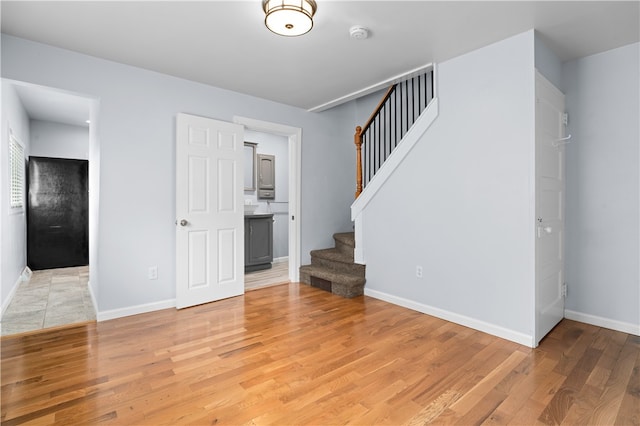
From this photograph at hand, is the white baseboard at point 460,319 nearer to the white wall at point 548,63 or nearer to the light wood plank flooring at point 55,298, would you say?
the light wood plank flooring at point 55,298

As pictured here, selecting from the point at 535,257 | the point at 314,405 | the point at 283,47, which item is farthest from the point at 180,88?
the point at 535,257

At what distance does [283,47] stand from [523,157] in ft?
7.27

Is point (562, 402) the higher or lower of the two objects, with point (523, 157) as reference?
lower

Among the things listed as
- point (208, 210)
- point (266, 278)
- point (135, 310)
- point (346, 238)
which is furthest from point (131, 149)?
point (346, 238)

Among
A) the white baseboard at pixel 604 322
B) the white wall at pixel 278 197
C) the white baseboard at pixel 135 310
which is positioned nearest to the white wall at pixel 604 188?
the white baseboard at pixel 604 322

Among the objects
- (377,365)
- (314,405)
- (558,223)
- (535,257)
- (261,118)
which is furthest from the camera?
(261,118)

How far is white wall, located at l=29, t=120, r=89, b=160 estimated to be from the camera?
583 cm

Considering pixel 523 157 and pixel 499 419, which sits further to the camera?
pixel 523 157

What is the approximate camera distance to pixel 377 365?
2.35 meters

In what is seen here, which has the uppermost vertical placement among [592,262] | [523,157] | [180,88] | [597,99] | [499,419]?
[180,88]

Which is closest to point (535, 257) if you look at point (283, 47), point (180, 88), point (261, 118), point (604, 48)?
point (604, 48)

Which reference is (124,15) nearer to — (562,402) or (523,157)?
(523,157)

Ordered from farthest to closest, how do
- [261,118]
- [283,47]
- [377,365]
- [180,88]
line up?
[261,118] < [180,88] < [283,47] < [377,365]

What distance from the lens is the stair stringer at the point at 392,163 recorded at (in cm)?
337
